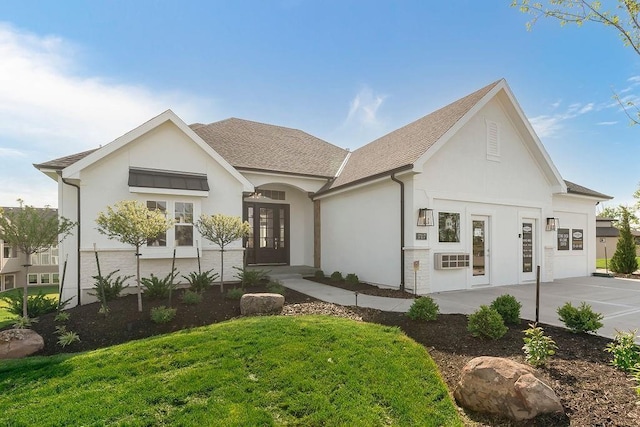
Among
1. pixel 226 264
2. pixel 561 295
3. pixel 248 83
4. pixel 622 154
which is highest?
pixel 248 83

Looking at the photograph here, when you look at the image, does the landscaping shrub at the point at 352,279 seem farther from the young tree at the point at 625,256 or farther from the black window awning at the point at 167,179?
the young tree at the point at 625,256

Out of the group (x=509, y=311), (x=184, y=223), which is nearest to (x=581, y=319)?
(x=509, y=311)

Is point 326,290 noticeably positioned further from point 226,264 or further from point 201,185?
point 201,185

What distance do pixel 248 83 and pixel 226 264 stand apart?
24.6 feet

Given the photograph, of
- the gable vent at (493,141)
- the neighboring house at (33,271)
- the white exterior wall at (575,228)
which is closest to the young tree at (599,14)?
the gable vent at (493,141)

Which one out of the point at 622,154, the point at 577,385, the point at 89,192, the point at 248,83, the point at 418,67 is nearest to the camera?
the point at 577,385

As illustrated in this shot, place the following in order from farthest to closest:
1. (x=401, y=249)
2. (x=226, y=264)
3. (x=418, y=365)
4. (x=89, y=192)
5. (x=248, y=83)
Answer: (x=248, y=83) < (x=226, y=264) < (x=401, y=249) < (x=89, y=192) < (x=418, y=365)

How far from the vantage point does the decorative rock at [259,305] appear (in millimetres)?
7312

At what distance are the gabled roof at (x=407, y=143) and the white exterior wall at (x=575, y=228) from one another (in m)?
7.16

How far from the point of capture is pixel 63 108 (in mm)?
9602

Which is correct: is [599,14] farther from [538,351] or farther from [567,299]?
[567,299]

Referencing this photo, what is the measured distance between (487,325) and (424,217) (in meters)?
4.70

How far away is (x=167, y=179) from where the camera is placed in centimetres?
1009

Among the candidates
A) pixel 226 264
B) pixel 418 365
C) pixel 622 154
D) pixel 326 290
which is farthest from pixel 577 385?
pixel 622 154
